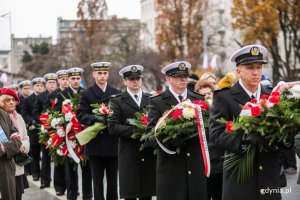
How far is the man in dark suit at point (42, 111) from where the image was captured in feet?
47.4

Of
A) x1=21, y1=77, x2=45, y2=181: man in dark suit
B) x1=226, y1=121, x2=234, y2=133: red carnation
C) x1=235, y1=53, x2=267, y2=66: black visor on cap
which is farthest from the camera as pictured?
x1=21, y1=77, x2=45, y2=181: man in dark suit

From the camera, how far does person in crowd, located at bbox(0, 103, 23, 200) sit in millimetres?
8812

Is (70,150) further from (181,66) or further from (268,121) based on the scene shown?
(268,121)

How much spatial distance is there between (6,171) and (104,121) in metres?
1.98

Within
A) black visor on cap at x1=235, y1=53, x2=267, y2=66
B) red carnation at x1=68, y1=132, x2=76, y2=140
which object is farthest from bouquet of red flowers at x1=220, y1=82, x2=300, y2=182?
red carnation at x1=68, y1=132, x2=76, y2=140

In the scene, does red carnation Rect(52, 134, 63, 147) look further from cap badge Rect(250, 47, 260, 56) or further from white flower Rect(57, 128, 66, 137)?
cap badge Rect(250, 47, 260, 56)

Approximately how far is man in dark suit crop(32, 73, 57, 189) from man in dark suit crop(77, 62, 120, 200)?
385 cm

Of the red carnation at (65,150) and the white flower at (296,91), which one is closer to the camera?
the white flower at (296,91)

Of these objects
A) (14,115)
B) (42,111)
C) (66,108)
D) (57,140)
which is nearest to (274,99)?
(14,115)

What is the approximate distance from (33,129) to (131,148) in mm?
6860

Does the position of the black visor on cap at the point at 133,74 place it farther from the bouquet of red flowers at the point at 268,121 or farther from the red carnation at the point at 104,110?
the bouquet of red flowers at the point at 268,121

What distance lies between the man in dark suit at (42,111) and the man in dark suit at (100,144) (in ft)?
12.6

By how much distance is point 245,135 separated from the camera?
228 inches

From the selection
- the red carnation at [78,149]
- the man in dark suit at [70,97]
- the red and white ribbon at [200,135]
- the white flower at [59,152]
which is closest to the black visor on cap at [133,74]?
the red and white ribbon at [200,135]
